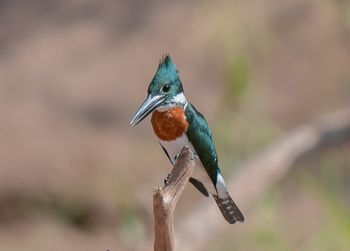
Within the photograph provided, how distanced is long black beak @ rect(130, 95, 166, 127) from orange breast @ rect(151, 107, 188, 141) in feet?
0.07

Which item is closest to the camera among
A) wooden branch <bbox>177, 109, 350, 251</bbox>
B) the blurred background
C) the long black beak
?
the long black beak

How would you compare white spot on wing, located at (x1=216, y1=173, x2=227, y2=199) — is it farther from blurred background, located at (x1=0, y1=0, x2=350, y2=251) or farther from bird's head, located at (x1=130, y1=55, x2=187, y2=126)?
blurred background, located at (x1=0, y1=0, x2=350, y2=251)

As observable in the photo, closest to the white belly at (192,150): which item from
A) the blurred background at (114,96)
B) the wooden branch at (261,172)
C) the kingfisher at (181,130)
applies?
the kingfisher at (181,130)

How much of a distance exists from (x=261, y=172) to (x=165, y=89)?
A: 1.66 metres

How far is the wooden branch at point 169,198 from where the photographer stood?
2.63 feet

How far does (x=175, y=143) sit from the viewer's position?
84 cm

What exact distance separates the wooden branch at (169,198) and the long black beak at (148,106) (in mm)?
41

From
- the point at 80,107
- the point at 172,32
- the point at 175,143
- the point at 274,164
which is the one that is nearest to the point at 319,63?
the point at 172,32

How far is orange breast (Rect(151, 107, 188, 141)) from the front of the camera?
0.83 m

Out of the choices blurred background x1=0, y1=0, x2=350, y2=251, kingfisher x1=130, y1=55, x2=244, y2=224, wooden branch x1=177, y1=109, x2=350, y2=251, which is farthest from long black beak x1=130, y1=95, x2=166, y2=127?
blurred background x1=0, y1=0, x2=350, y2=251

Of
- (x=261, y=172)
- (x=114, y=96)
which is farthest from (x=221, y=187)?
(x=114, y=96)

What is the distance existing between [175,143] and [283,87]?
9.62 ft

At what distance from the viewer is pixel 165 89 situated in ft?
2.68

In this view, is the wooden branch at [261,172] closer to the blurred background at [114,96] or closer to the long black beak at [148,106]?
the blurred background at [114,96]
